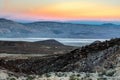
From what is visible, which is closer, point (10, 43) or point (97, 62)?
point (97, 62)

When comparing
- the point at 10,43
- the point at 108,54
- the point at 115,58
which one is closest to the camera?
the point at 115,58

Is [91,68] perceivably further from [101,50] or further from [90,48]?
[90,48]

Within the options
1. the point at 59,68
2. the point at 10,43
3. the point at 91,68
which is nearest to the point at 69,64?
the point at 59,68

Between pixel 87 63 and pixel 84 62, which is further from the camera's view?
pixel 84 62

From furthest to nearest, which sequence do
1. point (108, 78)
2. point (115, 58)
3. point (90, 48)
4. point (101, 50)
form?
1. point (90, 48)
2. point (101, 50)
3. point (115, 58)
4. point (108, 78)

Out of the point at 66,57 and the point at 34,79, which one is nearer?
the point at 34,79

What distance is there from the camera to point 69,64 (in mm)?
32562

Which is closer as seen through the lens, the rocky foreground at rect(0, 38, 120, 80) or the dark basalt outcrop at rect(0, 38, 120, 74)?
the rocky foreground at rect(0, 38, 120, 80)

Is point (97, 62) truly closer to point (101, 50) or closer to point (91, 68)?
point (91, 68)

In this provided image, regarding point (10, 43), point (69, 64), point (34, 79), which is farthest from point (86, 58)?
point (10, 43)

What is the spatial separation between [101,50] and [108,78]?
518 inches

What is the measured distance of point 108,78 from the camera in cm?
2100

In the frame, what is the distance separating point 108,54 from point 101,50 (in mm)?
2425

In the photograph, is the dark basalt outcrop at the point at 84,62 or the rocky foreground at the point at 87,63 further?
the dark basalt outcrop at the point at 84,62
